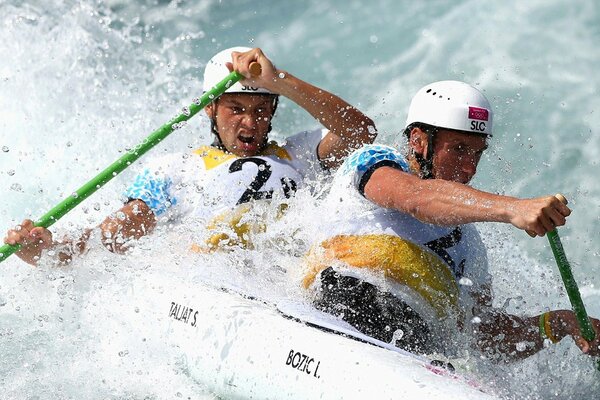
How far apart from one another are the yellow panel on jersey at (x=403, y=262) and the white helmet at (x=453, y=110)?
0.57 meters

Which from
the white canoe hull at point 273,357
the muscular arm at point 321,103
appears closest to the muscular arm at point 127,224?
the white canoe hull at point 273,357

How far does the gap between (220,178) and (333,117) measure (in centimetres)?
66

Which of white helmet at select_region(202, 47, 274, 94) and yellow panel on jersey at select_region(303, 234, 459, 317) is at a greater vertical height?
white helmet at select_region(202, 47, 274, 94)

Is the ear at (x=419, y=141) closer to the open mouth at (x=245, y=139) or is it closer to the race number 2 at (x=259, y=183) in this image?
the race number 2 at (x=259, y=183)

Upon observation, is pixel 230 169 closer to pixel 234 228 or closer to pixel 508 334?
pixel 234 228

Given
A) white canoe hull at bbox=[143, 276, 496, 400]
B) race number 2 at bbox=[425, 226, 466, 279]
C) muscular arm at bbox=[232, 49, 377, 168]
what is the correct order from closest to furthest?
white canoe hull at bbox=[143, 276, 496, 400] < race number 2 at bbox=[425, 226, 466, 279] < muscular arm at bbox=[232, 49, 377, 168]

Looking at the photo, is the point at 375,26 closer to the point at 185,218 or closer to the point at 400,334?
the point at 185,218

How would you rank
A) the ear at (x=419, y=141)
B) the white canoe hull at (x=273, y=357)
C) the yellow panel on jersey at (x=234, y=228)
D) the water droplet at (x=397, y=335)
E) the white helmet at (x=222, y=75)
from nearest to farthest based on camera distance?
1. the white canoe hull at (x=273, y=357)
2. the water droplet at (x=397, y=335)
3. the ear at (x=419, y=141)
4. the yellow panel on jersey at (x=234, y=228)
5. the white helmet at (x=222, y=75)

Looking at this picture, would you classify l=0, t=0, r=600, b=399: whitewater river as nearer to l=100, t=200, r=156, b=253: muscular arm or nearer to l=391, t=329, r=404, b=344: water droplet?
l=100, t=200, r=156, b=253: muscular arm

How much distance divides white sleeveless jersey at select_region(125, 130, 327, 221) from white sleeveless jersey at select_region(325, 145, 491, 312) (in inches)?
38.8

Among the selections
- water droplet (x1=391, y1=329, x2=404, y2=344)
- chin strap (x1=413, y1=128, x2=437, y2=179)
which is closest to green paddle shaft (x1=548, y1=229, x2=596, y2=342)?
water droplet (x1=391, y1=329, x2=404, y2=344)

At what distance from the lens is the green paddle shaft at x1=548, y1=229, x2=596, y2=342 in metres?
3.08

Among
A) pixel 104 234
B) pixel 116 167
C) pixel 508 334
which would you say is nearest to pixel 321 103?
pixel 116 167

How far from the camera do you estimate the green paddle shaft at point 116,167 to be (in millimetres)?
4547
